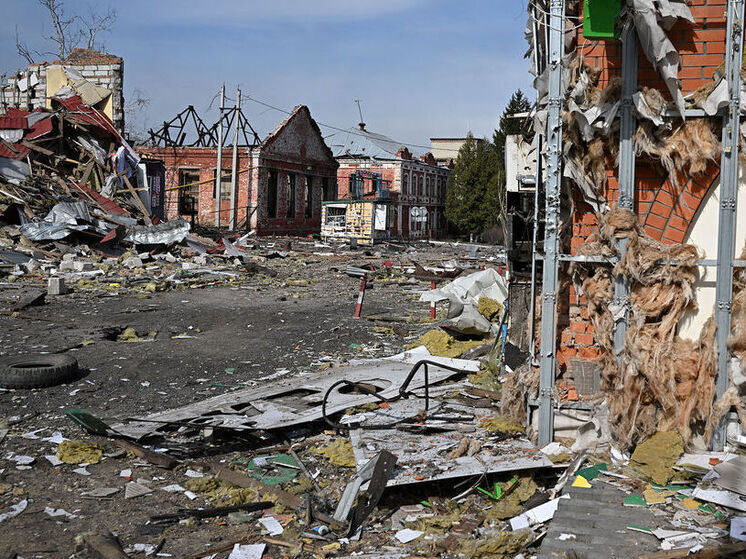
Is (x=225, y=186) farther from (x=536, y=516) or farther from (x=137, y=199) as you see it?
(x=536, y=516)

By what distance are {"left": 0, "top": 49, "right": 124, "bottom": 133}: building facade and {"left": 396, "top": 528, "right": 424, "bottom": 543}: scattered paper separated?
87.5 feet

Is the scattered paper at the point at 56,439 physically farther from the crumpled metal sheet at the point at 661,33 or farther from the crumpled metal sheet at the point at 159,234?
the crumpled metal sheet at the point at 159,234

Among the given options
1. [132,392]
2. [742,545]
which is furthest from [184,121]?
[742,545]

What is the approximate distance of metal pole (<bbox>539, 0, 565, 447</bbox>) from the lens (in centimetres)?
443

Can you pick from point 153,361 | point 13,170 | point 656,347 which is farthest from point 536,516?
point 13,170

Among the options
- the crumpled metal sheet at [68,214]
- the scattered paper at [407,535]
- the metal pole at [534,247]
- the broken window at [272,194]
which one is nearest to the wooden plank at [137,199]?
the crumpled metal sheet at [68,214]

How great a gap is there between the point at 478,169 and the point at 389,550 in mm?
44975

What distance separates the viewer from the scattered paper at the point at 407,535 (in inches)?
154

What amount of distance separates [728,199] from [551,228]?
3.50 ft

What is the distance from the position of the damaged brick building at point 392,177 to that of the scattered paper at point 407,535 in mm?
37657

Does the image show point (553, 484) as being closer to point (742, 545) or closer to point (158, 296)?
point (742, 545)

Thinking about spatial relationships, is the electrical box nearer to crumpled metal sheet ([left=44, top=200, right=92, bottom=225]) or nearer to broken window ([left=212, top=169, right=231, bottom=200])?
crumpled metal sheet ([left=44, top=200, right=92, bottom=225])

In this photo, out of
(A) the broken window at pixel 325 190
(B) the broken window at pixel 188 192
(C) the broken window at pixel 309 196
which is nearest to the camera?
(B) the broken window at pixel 188 192

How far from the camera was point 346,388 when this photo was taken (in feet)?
21.3
